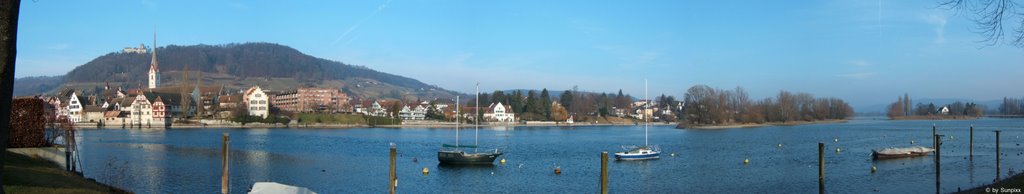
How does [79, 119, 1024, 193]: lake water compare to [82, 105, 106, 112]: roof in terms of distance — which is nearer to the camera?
[79, 119, 1024, 193]: lake water

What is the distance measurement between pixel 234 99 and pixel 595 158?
102310mm

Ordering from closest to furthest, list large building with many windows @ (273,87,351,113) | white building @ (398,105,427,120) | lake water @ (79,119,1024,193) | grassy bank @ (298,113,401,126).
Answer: lake water @ (79,119,1024,193) → grassy bank @ (298,113,401,126) → white building @ (398,105,427,120) → large building with many windows @ (273,87,351,113)

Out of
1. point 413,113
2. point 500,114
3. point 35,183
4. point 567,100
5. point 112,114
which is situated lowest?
point 35,183

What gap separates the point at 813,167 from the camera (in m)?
39.2

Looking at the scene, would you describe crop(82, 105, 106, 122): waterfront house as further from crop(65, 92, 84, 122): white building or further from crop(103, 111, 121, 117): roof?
crop(65, 92, 84, 122): white building

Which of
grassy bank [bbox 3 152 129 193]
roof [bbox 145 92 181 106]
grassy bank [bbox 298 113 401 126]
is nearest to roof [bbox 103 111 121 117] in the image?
roof [bbox 145 92 181 106]

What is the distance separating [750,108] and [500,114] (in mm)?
51216

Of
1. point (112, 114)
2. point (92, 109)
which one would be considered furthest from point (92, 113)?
point (112, 114)

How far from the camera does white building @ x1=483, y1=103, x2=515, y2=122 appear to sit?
503ft

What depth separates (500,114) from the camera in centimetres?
15462

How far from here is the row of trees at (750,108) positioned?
120m

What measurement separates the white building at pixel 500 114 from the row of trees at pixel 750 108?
128 ft

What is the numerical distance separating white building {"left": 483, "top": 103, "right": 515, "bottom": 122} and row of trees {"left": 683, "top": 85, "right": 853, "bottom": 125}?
39.0 m

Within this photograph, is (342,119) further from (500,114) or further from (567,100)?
(567,100)
